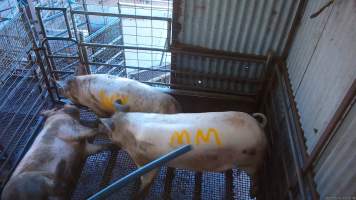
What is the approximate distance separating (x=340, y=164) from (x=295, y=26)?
194 centimetres

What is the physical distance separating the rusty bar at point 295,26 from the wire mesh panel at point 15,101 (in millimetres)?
3143

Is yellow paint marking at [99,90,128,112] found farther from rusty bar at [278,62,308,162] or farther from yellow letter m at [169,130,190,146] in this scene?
rusty bar at [278,62,308,162]

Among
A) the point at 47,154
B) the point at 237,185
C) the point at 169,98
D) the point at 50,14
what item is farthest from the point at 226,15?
the point at 50,14

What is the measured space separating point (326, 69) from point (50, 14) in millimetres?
4873

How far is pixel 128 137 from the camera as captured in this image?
303cm

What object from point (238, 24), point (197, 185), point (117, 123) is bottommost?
point (197, 185)

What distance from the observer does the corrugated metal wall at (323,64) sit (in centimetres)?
215

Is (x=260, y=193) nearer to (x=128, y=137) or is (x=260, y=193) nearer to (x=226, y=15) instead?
(x=128, y=137)

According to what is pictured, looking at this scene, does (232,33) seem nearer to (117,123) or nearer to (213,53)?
(213,53)

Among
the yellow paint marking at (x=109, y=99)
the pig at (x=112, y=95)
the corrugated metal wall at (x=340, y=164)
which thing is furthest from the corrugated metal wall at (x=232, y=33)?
the corrugated metal wall at (x=340, y=164)

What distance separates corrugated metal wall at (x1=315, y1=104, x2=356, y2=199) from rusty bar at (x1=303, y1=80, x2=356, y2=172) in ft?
0.11

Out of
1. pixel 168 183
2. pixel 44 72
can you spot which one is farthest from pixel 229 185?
pixel 44 72

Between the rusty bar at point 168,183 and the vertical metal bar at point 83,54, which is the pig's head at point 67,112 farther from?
the rusty bar at point 168,183

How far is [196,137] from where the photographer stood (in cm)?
280
